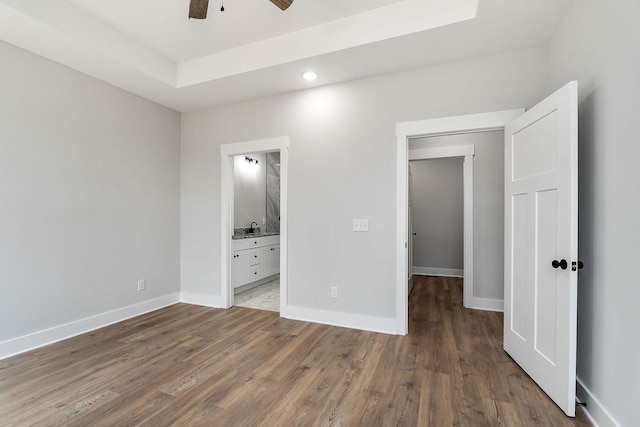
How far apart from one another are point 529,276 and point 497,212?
1.77m

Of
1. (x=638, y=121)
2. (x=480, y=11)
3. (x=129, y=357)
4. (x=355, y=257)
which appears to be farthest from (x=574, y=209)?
(x=129, y=357)

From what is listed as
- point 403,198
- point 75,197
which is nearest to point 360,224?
point 403,198

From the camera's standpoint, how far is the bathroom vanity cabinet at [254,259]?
4.60m

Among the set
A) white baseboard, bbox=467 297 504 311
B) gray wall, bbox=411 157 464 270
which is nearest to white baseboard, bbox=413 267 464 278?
gray wall, bbox=411 157 464 270

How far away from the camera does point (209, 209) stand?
411 cm

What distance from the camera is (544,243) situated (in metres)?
2.09

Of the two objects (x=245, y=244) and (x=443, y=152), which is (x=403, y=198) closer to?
(x=443, y=152)

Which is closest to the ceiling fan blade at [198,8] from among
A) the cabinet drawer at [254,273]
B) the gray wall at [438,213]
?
the cabinet drawer at [254,273]

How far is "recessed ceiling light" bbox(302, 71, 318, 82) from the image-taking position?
3123mm

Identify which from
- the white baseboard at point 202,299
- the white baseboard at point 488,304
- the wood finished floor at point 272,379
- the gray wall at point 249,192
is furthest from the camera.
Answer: the gray wall at point 249,192

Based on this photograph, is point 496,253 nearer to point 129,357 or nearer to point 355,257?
point 355,257

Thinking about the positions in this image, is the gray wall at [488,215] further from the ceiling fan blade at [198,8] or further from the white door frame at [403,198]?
the ceiling fan blade at [198,8]

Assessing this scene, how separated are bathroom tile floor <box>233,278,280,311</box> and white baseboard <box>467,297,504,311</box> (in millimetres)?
2563

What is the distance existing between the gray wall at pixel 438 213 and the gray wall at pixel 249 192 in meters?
3.12
